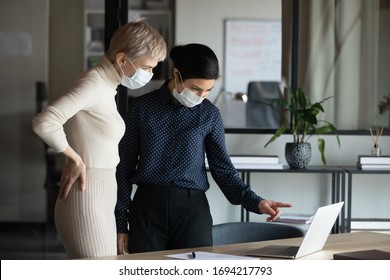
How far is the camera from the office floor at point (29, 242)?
211 inches

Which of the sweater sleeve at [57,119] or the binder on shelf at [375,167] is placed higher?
the sweater sleeve at [57,119]

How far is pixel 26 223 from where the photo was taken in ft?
17.6

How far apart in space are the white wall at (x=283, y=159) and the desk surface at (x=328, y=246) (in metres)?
2.02

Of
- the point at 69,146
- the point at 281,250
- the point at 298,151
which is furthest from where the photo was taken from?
the point at 298,151

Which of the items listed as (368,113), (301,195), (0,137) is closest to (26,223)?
(0,137)

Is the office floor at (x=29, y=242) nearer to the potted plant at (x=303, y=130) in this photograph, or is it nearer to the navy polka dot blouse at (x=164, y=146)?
the potted plant at (x=303, y=130)

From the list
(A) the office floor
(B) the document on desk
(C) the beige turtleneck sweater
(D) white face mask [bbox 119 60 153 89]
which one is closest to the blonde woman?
(C) the beige turtleneck sweater

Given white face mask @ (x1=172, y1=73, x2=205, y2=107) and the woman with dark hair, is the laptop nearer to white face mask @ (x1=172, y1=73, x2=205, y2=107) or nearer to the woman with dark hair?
the woman with dark hair

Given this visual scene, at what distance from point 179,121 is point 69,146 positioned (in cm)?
74

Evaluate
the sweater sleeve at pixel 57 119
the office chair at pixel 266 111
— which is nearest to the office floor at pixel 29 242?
the office chair at pixel 266 111

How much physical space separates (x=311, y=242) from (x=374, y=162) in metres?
2.32

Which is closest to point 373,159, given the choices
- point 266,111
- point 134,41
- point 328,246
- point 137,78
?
point 266,111

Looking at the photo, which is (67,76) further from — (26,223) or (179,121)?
(179,121)

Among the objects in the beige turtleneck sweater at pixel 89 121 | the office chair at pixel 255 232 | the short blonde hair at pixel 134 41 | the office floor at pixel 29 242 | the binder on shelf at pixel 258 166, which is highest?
the short blonde hair at pixel 134 41
